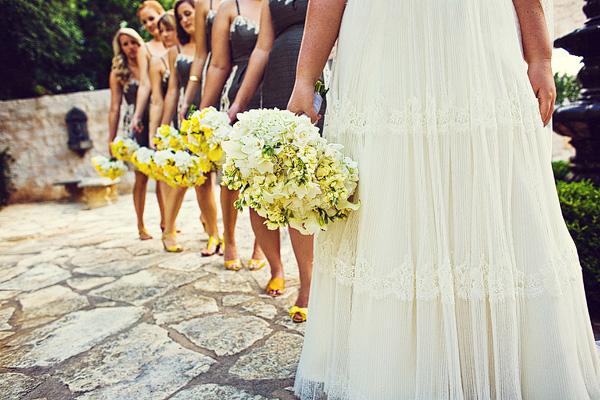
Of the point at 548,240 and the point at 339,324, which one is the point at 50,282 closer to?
the point at 339,324

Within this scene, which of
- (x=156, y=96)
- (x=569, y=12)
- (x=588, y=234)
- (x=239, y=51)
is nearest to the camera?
(x=588, y=234)

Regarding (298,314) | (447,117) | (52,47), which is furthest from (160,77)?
(52,47)

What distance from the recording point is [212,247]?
4.26 m

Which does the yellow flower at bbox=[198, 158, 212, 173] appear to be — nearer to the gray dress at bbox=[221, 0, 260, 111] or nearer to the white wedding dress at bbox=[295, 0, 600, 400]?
the gray dress at bbox=[221, 0, 260, 111]

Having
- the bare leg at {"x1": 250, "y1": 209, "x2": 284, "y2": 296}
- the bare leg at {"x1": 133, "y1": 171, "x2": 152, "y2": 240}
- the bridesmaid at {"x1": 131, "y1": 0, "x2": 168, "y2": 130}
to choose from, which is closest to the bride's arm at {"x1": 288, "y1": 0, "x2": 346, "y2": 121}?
the bare leg at {"x1": 250, "y1": 209, "x2": 284, "y2": 296}

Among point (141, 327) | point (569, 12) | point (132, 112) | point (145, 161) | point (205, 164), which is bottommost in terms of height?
point (141, 327)

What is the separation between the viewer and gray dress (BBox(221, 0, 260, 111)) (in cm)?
308

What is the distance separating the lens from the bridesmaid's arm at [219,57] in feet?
10.2

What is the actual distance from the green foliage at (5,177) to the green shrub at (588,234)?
31.1 ft

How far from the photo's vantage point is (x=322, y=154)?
4.86 feet

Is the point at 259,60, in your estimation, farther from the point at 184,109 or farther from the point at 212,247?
the point at 212,247

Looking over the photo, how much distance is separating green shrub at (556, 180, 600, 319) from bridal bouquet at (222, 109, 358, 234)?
1.66 metres

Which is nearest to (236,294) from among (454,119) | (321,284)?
(321,284)

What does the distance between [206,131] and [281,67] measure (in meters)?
0.60
